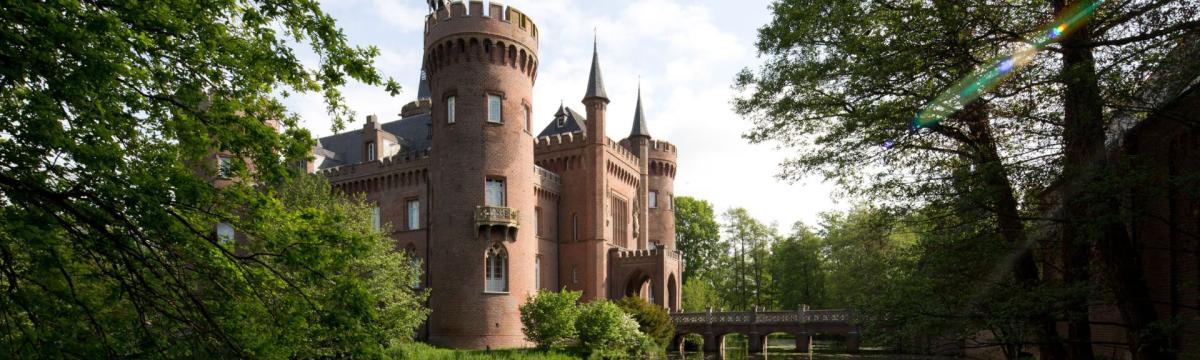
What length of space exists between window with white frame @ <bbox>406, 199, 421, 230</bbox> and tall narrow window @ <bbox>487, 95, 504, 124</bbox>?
660 centimetres

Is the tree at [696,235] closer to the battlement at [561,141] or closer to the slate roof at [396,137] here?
the battlement at [561,141]

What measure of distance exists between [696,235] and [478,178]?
33563 mm

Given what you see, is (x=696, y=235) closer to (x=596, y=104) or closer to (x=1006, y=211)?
(x=596, y=104)

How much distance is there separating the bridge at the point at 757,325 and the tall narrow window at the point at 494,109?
14030 millimetres

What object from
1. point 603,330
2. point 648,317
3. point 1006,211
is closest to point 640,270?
point 648,317

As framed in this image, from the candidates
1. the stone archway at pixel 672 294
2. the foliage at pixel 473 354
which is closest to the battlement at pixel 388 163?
the foliage at pixel 473 354

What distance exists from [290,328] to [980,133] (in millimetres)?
9951

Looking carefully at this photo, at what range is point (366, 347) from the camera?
855 centimetres

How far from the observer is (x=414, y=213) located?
36.6 meters

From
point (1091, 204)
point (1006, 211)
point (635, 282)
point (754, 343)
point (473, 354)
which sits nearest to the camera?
point (1091, 204)

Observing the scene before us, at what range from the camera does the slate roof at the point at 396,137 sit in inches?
1608

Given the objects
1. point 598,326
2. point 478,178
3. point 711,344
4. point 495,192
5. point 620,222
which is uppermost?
point 478,178

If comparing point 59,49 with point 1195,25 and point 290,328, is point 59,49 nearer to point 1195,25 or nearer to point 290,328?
point 290,328

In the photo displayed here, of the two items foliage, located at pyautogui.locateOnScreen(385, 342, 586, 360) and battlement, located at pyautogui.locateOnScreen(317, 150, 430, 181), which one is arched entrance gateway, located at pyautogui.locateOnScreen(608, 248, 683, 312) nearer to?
battlement, located at pyautogui.locateOnScreen(317, 150, 430, 181)
